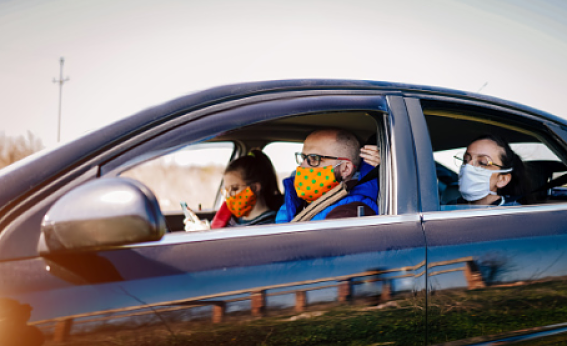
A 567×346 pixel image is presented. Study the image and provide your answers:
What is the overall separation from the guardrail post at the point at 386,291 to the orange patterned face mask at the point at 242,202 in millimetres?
1900

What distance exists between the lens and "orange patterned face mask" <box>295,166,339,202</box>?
2.23 meters

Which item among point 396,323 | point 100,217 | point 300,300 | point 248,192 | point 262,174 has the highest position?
point 262,174

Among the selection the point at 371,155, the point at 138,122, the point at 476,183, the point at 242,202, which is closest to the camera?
the point at 138,122

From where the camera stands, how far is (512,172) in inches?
104

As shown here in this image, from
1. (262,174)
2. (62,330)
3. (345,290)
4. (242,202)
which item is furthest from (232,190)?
(62,330)

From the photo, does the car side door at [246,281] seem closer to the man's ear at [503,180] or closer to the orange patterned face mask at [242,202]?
the man's ear at [503,180]

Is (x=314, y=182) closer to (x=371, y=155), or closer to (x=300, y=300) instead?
(x=371, y=155)

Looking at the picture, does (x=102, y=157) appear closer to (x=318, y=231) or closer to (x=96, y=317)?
(x=96, y=317)

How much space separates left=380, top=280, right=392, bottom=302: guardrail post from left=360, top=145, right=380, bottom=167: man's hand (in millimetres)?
785

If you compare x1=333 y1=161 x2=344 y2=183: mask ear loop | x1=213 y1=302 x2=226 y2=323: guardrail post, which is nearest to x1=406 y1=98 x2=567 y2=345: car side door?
x1=333 y1=161 x2=344 y2=183: mask ear loop

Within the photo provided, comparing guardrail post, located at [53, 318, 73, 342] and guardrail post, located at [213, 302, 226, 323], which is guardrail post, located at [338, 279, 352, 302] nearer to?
guardrail post, located at [213, 302, 226, 323]

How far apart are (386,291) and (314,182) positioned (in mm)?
884

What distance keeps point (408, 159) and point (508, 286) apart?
606mm

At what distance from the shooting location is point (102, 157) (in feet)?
4.32
